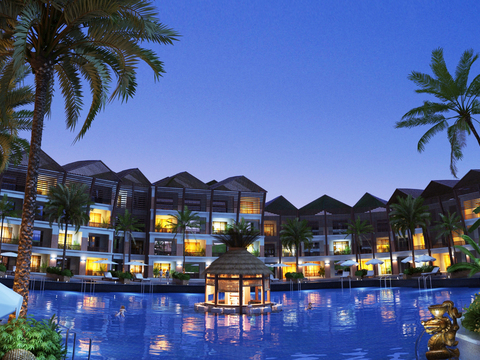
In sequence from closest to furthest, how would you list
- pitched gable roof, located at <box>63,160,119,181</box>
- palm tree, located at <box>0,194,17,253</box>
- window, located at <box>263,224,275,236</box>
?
palm tree, located at <box>0,194,17,253</box>, pitched gable roof, located at <box>63,160,119,181</box>, window, located at <box>263,224,275,236</box>

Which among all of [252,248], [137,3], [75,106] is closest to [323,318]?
[75,106]

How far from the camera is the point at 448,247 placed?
55969 mm

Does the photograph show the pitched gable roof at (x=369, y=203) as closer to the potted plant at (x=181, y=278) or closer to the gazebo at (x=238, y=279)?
the potted plant at (x=181, y=278)

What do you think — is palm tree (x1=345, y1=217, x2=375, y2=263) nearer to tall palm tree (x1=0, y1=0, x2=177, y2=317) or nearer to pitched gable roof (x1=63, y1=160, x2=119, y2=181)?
pitched gable roof (x1=63, y1=160, x2=119, y2=181)

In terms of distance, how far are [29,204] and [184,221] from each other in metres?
42.1

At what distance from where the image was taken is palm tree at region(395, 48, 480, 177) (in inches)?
816

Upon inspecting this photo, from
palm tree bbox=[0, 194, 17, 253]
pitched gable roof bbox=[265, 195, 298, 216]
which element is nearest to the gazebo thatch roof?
palm tree bbox=[0, 194, 17, 253]

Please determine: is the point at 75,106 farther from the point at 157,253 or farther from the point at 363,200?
the point at 363,200

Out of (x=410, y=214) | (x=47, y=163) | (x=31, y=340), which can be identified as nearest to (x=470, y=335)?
(x=31, y=340)

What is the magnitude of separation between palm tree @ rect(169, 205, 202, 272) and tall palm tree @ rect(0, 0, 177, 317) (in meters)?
39.2

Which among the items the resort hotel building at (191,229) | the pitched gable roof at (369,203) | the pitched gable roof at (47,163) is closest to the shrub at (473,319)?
the resort hotel building at (191,229)

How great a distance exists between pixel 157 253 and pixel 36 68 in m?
48.3

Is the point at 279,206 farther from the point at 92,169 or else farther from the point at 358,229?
the point at 92,169

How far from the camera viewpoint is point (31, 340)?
878 cm
